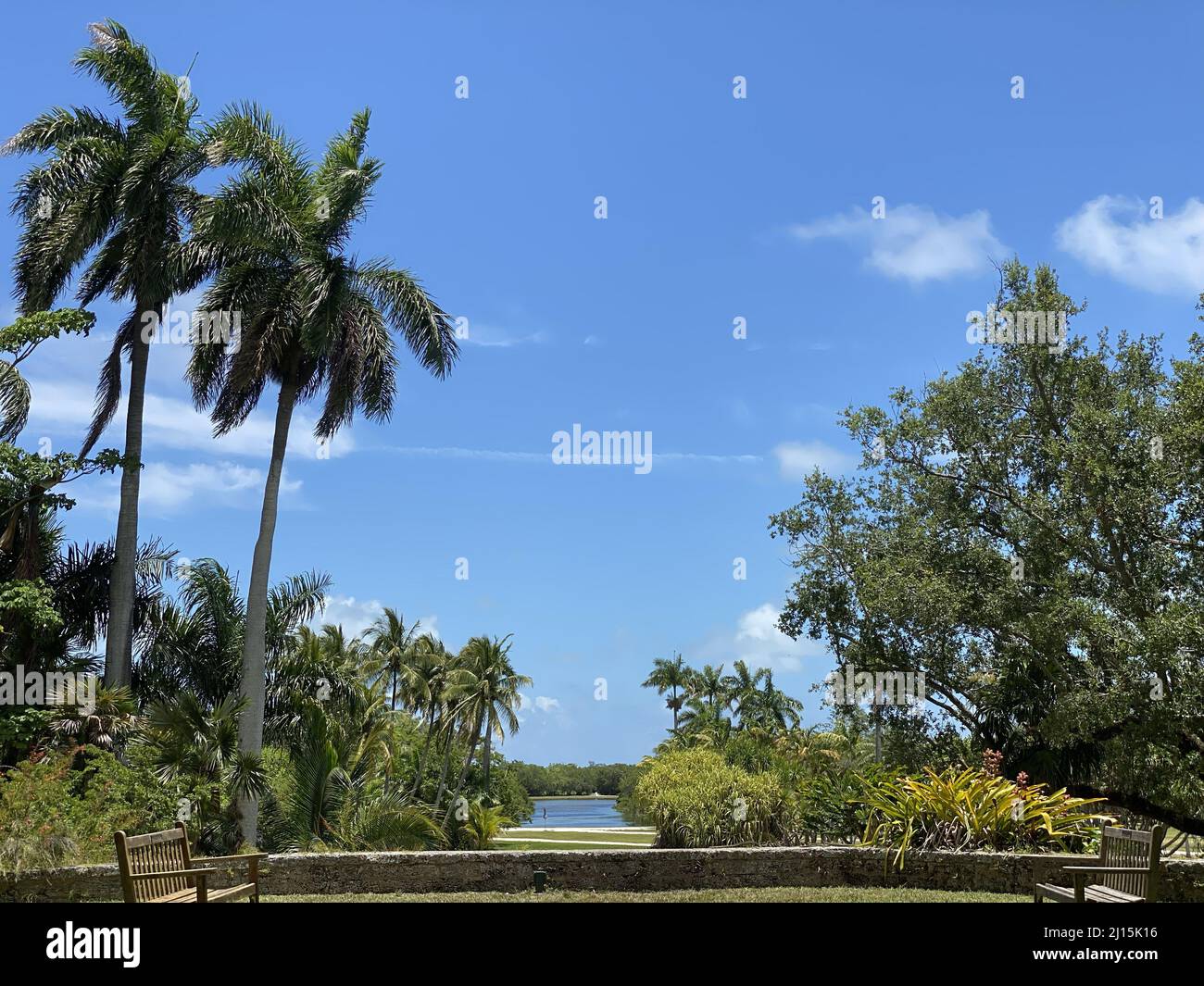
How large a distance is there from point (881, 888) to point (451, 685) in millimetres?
41461

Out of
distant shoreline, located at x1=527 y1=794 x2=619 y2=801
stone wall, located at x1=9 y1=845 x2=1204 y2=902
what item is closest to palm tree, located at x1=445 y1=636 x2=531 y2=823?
stone wall, located at x1=9 y1=845 x2=1204 y2=902

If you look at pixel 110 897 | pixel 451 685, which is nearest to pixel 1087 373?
pixel 110 897

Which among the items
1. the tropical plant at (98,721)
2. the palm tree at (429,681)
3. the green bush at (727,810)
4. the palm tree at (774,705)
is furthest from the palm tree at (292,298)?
the palm tree at (774,705)

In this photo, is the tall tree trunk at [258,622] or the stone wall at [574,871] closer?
the stone wall at [574,871]

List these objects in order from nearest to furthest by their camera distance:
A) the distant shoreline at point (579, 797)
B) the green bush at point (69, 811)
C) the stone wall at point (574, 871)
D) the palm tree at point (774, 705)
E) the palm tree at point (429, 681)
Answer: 1. the green bush at point (69, 811)
2. the stone wall at point (574, 871)
3. the palm tree at point (429, 681)
4. the palm tree at point (774, 705)
5. the distant shoreline at point (579, 797)

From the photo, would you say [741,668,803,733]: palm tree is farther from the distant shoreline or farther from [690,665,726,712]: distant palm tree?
the distant shoreline

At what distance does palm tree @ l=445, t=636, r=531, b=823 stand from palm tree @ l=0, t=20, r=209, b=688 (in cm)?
2806

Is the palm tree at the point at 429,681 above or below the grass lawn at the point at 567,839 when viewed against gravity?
above

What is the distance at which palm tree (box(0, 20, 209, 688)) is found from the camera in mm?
22516

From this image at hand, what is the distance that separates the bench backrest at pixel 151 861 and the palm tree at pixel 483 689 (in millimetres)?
40473

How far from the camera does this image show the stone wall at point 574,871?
35.8ft

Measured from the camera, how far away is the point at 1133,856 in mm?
7961

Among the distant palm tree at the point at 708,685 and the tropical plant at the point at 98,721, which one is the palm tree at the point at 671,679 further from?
A: the tropical plant at the point at 98,721
